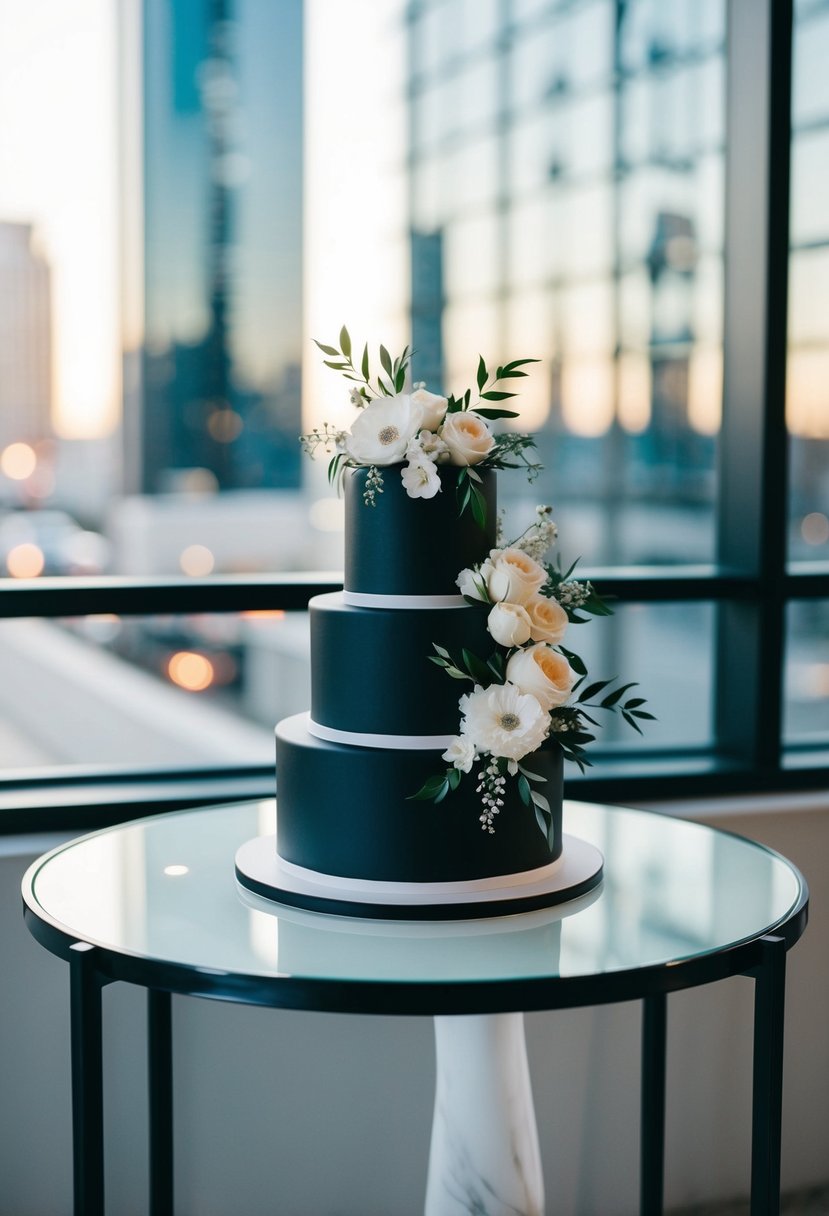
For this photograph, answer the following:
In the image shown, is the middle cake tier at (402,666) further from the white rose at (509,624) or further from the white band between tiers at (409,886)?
the white band between tiers at (409,886)

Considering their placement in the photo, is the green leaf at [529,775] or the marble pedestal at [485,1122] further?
the marble pedestal at [485,1122]

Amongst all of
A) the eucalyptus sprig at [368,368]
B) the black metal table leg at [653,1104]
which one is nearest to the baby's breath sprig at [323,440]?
the eucalyptus sprig at [368,368]

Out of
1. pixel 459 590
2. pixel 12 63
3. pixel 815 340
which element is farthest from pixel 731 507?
pixel 12 63

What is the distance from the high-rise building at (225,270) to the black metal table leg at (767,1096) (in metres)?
1.58

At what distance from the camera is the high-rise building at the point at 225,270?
95.7 inches

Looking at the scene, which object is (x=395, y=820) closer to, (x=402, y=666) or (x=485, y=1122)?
(x=402, y=666)

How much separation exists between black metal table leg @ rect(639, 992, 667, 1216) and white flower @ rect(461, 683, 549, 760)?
2.82 ft

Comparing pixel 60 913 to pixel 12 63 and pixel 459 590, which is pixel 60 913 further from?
pixel 12 63

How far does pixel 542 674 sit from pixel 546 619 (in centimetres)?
7

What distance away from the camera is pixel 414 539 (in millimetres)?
1276

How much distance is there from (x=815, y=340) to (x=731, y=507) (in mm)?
581

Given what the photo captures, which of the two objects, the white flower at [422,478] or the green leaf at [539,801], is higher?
the white flower at [422,478]

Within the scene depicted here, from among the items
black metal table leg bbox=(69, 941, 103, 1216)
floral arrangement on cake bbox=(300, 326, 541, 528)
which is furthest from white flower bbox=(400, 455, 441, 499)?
black metal table leg bbox=(69, 941, 103, 1216)

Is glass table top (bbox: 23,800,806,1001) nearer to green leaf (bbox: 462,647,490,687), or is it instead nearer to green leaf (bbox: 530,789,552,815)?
green leaf (bbox: 530,789,552,815)
